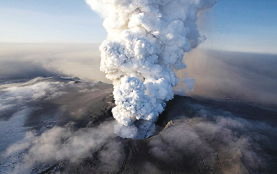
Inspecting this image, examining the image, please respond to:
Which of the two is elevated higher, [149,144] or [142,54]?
[142,54]

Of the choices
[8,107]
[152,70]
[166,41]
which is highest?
[166,41]

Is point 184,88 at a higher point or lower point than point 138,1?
lower

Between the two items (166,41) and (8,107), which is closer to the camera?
(166,41)

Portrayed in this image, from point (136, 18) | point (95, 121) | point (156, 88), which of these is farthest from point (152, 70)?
point (95, 121)

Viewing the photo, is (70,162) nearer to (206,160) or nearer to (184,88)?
(206,160)

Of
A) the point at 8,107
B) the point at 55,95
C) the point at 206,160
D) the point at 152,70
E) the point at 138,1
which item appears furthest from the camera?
the point at 55,95

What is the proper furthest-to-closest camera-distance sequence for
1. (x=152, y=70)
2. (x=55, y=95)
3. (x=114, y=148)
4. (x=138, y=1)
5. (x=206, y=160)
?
(x=55, y=95), (x=152, y=70), (x=138, y=1), (x=114, y=148), (x=206, y=160)

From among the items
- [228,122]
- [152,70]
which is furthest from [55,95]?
[228,122]
